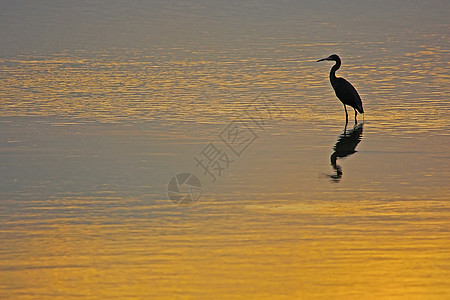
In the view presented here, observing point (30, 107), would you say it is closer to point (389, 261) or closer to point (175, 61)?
point (175, 61)

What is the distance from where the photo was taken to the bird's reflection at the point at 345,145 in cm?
957

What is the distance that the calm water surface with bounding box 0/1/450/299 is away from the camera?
629 cm

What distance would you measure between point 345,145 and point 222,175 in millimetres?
2059

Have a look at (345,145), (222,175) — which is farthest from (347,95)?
(222,175)

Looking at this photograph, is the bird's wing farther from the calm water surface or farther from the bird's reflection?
the bird's reflection

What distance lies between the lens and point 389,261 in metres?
6.55

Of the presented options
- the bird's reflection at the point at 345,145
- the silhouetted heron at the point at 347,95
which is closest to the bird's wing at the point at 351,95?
the silhouetted heron at the point at 347,95

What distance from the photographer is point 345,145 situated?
431 inches

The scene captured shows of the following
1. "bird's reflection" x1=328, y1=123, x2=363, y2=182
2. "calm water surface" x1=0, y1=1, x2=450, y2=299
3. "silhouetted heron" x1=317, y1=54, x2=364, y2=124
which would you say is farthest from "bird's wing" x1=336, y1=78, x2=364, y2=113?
"bird's reflection" x1=328, y1=123, x2=363, y2=182

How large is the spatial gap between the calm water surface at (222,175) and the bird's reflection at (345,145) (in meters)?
0.03

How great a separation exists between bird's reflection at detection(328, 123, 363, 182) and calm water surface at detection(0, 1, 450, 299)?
0.11 feet

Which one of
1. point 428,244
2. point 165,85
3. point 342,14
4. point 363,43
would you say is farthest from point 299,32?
point 428,244

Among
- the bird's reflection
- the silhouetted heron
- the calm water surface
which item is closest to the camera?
the calm water surface

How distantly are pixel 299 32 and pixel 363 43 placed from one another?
118 inches
